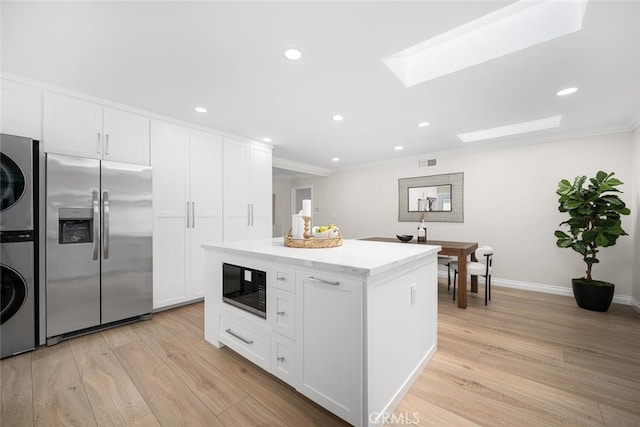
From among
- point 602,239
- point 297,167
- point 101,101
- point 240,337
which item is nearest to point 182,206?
point 101,101

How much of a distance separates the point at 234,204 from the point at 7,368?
2578 mm

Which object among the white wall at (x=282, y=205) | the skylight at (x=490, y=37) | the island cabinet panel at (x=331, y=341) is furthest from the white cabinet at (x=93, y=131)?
the white wall at (x=282, y=205)

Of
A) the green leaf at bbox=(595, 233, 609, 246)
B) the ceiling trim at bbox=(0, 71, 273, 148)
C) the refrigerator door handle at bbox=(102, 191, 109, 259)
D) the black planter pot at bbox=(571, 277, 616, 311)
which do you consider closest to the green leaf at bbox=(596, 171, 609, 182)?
the green leaf at bbox=(595, 233, 609, 246)

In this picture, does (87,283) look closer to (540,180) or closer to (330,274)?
(330,274)

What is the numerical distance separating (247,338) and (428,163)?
4.52 metres

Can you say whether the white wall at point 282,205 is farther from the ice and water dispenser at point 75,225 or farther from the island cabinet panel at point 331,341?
the island cabinet panel at point 331,341

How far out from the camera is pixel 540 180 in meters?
3.94

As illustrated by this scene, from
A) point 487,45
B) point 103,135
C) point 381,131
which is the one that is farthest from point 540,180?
point 103,135

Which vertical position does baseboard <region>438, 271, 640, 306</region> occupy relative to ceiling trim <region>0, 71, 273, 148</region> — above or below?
below

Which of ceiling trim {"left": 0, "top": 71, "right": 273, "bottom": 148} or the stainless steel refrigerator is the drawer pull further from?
ceiling trim {"left": 0, "top": 71, "right": 273, "bottom": 148}

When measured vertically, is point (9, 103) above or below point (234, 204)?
above

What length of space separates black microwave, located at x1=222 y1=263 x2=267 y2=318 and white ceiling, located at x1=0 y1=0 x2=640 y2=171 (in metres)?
1.66

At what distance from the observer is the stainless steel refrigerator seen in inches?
90.9

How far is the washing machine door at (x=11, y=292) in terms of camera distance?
203 cm
